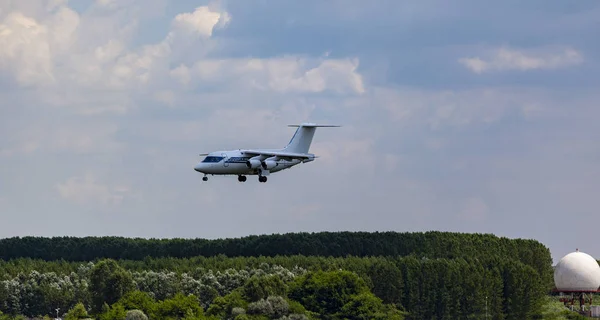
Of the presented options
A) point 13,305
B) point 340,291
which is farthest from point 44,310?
point 340,291

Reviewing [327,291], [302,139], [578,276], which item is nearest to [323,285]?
[327,291]

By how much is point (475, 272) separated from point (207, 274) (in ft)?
128

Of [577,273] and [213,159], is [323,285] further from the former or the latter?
[577,273]

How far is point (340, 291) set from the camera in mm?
154250

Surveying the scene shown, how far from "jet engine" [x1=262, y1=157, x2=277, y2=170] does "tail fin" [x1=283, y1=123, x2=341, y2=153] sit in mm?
13894

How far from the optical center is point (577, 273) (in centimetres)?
19050

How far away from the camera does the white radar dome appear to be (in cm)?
18988

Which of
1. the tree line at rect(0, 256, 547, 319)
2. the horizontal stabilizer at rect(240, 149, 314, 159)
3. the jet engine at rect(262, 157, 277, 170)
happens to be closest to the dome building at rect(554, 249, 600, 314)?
the tree line at rect(0, 256, 547, 319)

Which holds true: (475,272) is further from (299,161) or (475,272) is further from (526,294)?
(299,161)

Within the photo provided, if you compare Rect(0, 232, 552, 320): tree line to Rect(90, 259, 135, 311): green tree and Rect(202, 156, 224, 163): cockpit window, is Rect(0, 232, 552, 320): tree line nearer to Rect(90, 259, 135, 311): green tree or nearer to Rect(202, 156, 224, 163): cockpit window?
Rect(90, 259, 135, 311): green tree

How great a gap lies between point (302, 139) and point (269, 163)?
1686 cm

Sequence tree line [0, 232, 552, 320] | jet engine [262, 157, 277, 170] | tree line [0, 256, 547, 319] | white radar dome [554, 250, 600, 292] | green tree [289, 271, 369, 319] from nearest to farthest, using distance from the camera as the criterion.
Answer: jet engine [262, 157, 277, 170] < green tree [289, 271, 369, 319] < tree line [0, 232, 552, 320] < tree line [0, 256, 547, 319] < white radar dome [554, 250, 600, 292]

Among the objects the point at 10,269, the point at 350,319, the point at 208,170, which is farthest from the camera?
the point at 10,269

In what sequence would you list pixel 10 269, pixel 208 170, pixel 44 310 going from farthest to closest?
pixel 10 269 → pixel 44 310 → pixel 208 170
